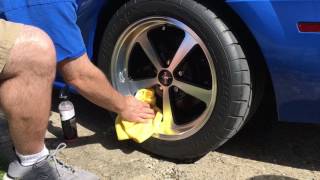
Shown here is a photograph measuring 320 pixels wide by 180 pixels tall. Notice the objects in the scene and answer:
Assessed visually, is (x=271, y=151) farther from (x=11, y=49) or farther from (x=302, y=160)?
(x=11, y=49)

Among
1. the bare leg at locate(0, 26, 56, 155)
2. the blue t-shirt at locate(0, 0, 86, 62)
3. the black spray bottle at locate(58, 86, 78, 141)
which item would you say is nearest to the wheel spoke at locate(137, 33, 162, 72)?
the blue t-shirt at locate(0, 0, 86, 62)

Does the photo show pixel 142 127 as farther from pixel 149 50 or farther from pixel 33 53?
pixel 33 53

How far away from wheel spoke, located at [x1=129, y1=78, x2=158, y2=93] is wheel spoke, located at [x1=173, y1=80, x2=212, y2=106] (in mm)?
157

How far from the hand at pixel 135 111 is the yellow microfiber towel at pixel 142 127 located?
0.03 meters

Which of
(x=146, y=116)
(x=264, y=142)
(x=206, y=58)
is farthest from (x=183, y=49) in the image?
(x=264, y=142)

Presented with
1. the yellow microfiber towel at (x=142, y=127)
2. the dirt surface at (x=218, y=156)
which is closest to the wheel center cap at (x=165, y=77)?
the yellow microfiber towel at (x=142, y=127)

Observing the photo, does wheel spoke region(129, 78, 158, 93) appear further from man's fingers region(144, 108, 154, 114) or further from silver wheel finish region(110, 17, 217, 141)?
man's fingers region(144, 108, 154, 114)

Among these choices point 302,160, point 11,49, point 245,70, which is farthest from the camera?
point 302,160

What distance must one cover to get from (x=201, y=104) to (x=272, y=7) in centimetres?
81

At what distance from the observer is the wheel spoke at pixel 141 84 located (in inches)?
128

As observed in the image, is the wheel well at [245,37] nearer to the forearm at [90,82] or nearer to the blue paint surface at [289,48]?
the blue paint surface at [289,48]

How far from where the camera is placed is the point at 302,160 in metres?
3.16

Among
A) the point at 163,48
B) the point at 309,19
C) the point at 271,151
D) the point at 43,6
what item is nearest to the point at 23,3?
the point at 43,6

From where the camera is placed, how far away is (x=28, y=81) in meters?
2.57
